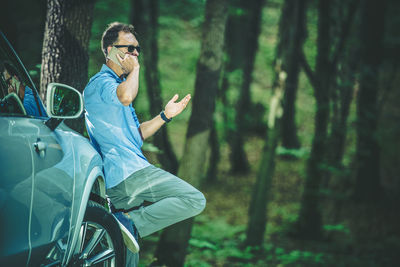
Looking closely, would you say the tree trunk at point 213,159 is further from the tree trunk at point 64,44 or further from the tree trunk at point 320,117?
the tree trunk at point 64,44

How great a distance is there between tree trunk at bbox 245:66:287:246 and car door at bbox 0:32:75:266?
6247 millimetres

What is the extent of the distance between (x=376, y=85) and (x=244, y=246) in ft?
20.9

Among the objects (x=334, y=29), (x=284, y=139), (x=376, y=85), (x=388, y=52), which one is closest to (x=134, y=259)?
(x=334, y=29)

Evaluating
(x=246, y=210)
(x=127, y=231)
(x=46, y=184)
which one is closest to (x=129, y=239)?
(x=127, y=231)

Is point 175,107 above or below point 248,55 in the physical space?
below

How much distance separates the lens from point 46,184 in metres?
2.10

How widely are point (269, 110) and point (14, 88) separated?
6608 millimetres

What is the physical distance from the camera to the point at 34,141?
2.14 meters

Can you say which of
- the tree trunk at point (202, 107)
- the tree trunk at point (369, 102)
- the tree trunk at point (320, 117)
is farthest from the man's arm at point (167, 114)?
the tree trunk at point (369, 102)

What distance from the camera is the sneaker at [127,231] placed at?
2.93 metres

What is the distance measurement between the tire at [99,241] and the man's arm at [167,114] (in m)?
0.87

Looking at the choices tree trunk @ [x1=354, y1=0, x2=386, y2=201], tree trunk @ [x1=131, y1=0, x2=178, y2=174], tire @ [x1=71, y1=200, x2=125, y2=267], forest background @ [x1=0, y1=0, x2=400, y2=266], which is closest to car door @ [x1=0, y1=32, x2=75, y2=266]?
tire @ [x1=71, y1=200, x2=125, y2=267]

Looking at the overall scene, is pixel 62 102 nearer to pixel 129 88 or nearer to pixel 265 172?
pixel 129 88

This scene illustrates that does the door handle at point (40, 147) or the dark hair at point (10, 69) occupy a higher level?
the dark hair at point (10, 69)
